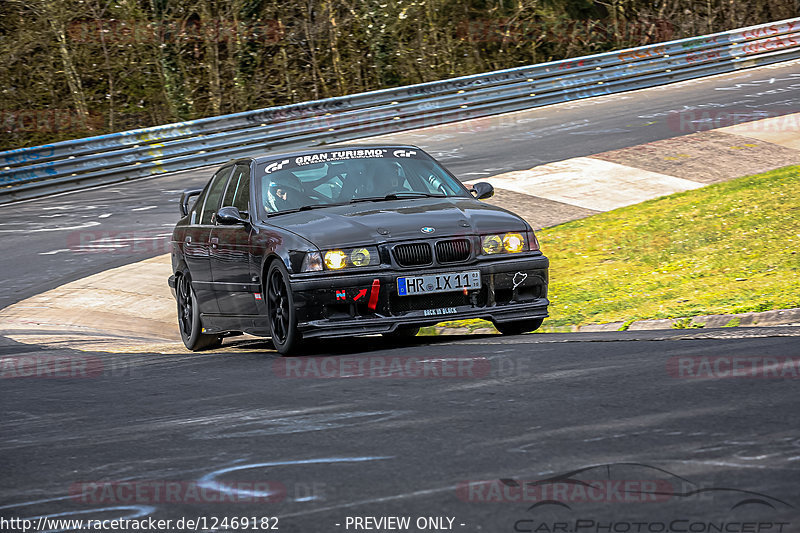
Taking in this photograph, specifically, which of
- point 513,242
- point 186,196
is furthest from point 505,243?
point 186,196

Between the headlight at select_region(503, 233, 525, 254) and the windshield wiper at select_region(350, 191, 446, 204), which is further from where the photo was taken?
the windshield wiper at select_region(350, 191, 446, 204)

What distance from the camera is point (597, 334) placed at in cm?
857

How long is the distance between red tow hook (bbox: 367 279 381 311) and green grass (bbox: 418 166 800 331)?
2013mm

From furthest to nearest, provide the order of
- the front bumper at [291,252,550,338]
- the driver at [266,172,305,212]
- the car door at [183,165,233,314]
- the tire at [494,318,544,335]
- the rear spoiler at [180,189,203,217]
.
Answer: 1. the rear spoiler at [180,189,203,217]
2. the car door at [183,165,233,314]
3. the driver at [266,172,305,212]
4. the tire at [494,318,544,335]
5. the front bumper at [291,252,550,338]

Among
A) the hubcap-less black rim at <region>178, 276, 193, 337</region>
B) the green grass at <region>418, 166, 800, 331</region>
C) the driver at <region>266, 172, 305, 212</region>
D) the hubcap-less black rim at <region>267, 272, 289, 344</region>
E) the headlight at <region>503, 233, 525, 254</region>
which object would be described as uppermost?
the driver at <region>266, 172, 305, 212</region>

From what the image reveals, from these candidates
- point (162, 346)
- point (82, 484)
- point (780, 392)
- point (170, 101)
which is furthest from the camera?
point (170, 101)

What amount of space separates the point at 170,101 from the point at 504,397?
2210 cm

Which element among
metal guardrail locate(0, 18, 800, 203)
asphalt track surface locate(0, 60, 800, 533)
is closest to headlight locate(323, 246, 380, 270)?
asphalt track surface locate(0, 60, 800, 533)

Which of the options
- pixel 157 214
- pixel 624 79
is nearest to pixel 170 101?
pixel 157 214

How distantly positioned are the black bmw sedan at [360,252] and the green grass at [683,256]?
49.6 inches

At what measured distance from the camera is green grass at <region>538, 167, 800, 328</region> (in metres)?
9.90

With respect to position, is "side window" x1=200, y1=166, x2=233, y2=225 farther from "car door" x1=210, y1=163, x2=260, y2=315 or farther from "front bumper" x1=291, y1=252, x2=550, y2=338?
"front bumper" x1=291, y1=252, x2=550, y2=338

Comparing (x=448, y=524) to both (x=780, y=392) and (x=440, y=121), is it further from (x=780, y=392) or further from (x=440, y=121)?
(x=440, y=121)

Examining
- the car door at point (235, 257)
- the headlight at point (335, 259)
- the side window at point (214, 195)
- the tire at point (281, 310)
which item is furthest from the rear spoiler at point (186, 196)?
the headlight at point (335, 259)
